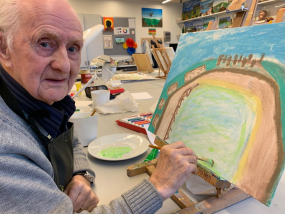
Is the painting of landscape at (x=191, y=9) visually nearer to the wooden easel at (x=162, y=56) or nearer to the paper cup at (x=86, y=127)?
the wooden easel at (x=162, y=56)

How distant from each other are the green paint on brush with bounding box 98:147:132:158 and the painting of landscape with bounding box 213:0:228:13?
15.9 ft

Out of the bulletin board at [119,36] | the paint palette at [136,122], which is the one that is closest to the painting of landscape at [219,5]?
A: the bulletin board at [119,36]

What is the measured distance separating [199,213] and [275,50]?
1.67 feet

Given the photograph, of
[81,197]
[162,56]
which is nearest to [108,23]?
[162,56]

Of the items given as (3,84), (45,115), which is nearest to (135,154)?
(45,115)

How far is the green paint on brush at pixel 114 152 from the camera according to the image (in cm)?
85

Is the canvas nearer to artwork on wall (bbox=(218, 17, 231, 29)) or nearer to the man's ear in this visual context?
the man's ear

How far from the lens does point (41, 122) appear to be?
519mm

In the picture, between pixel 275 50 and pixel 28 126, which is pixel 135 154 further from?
pixel 275 50

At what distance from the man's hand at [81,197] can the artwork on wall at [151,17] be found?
18.7ft

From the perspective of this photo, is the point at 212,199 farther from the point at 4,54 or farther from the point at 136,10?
the point at 136,10

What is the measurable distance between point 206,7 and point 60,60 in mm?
5614

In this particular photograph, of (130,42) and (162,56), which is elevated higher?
(130,42)

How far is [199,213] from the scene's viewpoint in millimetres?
534
